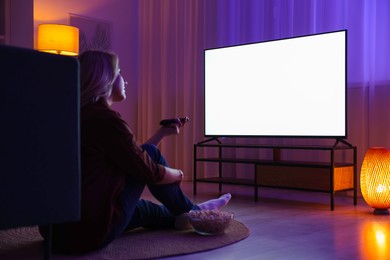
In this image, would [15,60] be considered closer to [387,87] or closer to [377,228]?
[377,228]

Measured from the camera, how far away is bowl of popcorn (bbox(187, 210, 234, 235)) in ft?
7.43

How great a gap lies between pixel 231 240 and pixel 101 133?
0.82 metres

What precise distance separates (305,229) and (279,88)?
4.68 ft

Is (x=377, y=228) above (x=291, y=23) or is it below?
below

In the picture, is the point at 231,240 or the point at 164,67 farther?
the point at 164,67

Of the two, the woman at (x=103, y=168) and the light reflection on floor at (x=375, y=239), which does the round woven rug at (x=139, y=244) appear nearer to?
the woman at (x=103, y=168)

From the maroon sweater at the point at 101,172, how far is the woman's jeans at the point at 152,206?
0.05 meters

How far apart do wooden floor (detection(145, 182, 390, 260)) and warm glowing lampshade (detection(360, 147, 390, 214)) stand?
0.09 m

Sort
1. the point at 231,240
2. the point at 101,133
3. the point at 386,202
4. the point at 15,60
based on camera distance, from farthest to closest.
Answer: the point at 386,202, the point at 231,240, the point at 101,133, the point at 15,60

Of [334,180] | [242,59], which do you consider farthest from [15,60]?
[242,59]

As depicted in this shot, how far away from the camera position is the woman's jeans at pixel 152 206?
1947 mm

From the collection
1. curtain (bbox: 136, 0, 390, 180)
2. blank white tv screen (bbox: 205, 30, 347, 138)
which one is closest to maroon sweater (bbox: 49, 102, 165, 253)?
blank white tv screen (bbox: 205, 30, 347, 138)

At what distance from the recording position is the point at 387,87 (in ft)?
11.8

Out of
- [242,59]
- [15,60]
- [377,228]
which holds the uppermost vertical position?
[242,59]
